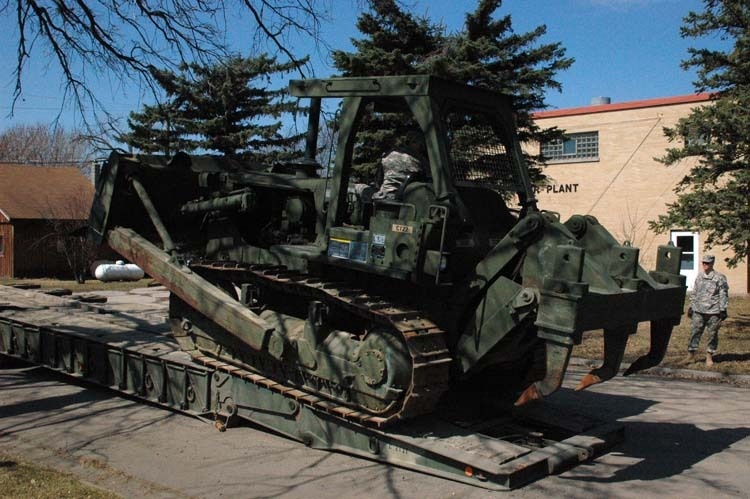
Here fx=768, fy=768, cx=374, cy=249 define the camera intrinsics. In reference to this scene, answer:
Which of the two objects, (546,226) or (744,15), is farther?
(744,15)

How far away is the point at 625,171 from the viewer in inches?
993

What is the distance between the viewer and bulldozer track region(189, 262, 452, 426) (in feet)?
19.4

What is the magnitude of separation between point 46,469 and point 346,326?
2763 mm

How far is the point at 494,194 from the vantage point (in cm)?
694

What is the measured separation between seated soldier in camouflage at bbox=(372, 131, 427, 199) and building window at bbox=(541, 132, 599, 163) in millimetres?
19808

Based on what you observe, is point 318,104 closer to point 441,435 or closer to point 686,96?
point 441,435

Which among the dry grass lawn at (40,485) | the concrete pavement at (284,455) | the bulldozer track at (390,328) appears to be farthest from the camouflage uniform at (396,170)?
the dry grass lawn at (40,485)

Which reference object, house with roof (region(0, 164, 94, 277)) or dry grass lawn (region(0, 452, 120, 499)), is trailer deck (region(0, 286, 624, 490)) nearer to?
dry grass lawn (region(0, 452, 120, 499))

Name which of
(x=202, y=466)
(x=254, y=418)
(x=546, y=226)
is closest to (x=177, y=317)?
(x=254, y=418)

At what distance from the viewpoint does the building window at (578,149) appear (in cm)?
2598

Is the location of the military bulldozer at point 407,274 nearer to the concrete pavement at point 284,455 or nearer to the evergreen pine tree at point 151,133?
the concrete pavement at point 284,455

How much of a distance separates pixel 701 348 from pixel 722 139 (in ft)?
12.0

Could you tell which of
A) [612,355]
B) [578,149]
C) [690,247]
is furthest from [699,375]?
[578,149]

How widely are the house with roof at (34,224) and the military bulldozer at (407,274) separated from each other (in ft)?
78.8
